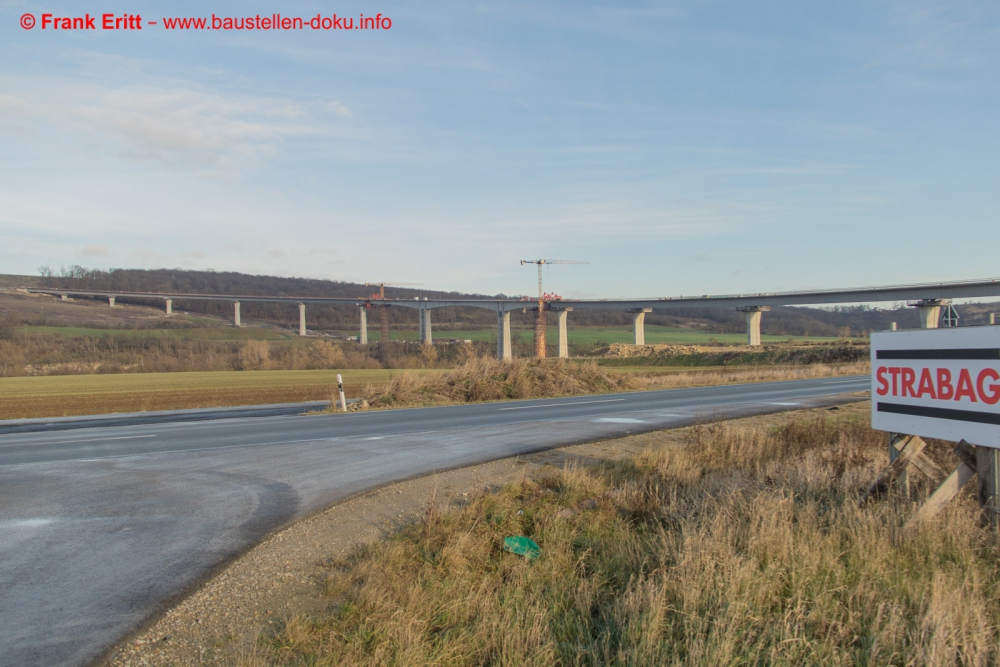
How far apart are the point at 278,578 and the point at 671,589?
10.7ft

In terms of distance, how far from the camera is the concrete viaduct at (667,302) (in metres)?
64.2

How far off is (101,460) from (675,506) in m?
9.64

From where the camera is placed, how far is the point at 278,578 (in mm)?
Answer: 5453

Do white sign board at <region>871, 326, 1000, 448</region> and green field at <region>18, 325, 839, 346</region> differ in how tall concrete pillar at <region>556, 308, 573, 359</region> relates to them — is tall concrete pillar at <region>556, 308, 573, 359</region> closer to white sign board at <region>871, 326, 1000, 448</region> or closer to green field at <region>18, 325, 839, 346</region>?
green field at <region>18, 325, 839, 346</region>

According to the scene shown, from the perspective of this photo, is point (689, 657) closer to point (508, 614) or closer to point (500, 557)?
point (508, 614)

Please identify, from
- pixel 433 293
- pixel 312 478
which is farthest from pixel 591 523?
pixel 433 293

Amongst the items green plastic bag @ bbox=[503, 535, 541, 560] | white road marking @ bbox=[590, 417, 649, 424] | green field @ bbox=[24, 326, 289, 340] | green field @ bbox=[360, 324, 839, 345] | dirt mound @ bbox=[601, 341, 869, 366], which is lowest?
dirt mound @ bbox=[601, 341, 869, 366]

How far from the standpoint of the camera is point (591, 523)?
6.89m

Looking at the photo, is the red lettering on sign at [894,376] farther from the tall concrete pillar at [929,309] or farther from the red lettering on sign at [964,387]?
the tall concrete pillar at [929,309]

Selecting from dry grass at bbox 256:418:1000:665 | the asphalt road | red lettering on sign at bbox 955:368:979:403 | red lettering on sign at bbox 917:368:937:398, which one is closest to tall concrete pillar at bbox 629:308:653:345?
the asphalt road

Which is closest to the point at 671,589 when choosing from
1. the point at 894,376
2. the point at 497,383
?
the point at 894,376

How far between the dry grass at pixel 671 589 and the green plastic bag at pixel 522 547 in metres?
0.10

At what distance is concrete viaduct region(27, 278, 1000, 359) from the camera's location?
64.2m

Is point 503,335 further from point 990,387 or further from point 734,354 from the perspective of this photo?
point 990,387
